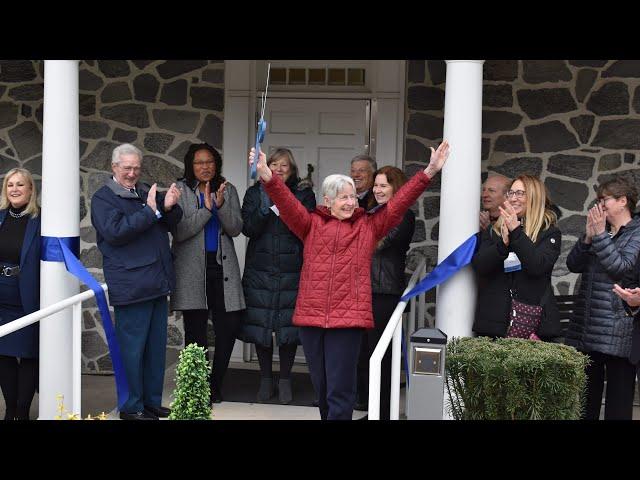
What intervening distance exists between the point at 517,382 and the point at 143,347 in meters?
2.45

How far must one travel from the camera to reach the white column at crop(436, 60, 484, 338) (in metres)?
5.63

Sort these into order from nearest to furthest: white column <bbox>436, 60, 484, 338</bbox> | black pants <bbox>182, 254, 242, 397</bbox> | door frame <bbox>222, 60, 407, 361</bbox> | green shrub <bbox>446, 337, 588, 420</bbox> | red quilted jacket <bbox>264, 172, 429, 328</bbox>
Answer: green shrub <bbox>446, 337, 588, 420</bbox>, red quilted jacket <bbox>264, 172, 429, 328</bbox>, white column <bbox>436, 60, 484, 338</bbox>, black pants <bbox>182, 254, 242, 397</bbox>, door frame <bbox>222, 60, 407, 361</bbox>

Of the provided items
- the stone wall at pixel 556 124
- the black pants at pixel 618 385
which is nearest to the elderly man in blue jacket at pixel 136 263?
the stone wall at pixel 556 124

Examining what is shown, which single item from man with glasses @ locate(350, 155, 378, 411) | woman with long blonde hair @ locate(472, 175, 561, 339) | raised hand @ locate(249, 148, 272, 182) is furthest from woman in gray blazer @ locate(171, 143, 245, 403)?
woman with long blonde hair @ locate(472, 175, 561, 339)

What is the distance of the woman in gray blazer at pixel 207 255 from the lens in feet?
20.6

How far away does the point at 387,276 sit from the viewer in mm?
6109

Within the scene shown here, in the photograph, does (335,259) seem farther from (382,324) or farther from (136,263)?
Result: (136,263)

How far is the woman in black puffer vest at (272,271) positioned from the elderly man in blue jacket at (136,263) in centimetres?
61

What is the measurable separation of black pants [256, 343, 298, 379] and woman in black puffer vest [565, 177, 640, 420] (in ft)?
6.30

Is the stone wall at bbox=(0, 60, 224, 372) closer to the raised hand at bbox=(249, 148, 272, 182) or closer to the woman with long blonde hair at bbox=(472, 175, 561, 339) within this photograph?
the raised hand at bbox=(249, 148, 272, 182)

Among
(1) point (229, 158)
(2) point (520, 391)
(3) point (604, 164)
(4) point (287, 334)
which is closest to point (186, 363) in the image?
(2) point (520, 391)

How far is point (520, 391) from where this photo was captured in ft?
15.5
